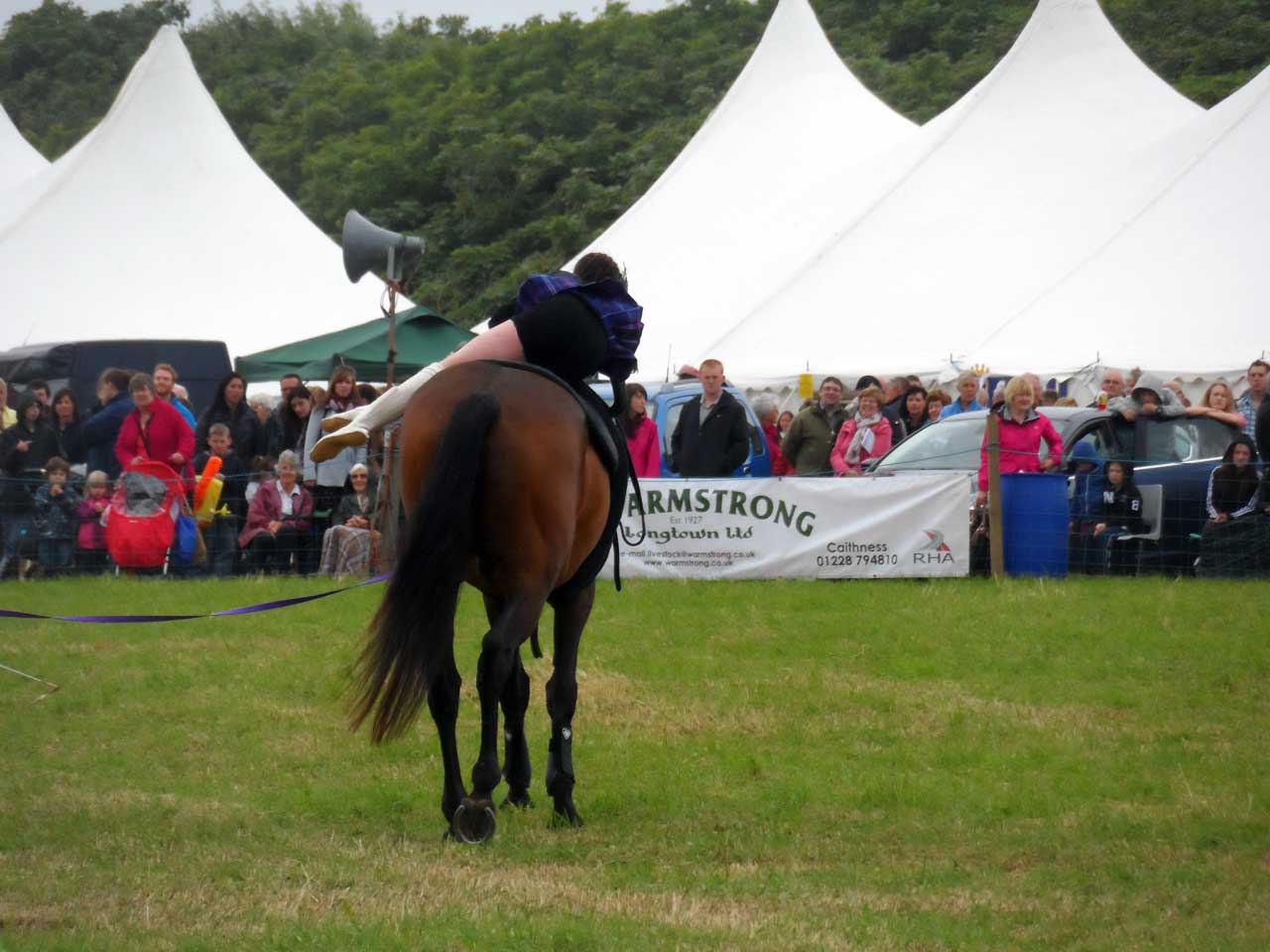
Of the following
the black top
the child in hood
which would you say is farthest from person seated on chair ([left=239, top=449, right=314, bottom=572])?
the black top

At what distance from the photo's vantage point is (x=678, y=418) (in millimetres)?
17750

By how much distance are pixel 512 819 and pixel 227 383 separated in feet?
35.0

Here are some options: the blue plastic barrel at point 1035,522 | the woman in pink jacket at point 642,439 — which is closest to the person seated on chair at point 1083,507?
the blue plastic barrel at point 1035,522

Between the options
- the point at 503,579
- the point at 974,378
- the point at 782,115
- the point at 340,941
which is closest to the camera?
the point at 340,941

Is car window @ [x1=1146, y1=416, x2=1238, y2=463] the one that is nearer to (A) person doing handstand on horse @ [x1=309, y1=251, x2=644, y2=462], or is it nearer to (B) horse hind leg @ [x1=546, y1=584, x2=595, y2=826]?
(A) person doing handstand on horse @ [x1=309, y1=251, x2=644, y2=462]

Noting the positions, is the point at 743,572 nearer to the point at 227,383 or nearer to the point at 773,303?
the point at 227,383

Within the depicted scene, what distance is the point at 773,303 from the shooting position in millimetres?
25031

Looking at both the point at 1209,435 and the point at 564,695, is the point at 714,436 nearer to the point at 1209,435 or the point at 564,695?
the point at 1209,435

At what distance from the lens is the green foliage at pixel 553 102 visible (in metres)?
47.8

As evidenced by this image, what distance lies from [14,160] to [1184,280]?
73.6 ft

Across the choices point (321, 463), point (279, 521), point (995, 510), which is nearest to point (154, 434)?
point (279, 521)

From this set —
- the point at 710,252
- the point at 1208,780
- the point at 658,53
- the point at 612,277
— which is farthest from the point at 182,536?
the point at 658,53

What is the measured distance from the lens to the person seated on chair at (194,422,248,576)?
52.2 ft

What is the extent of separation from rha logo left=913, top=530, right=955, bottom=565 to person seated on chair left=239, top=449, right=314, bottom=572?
5340 millimetres
